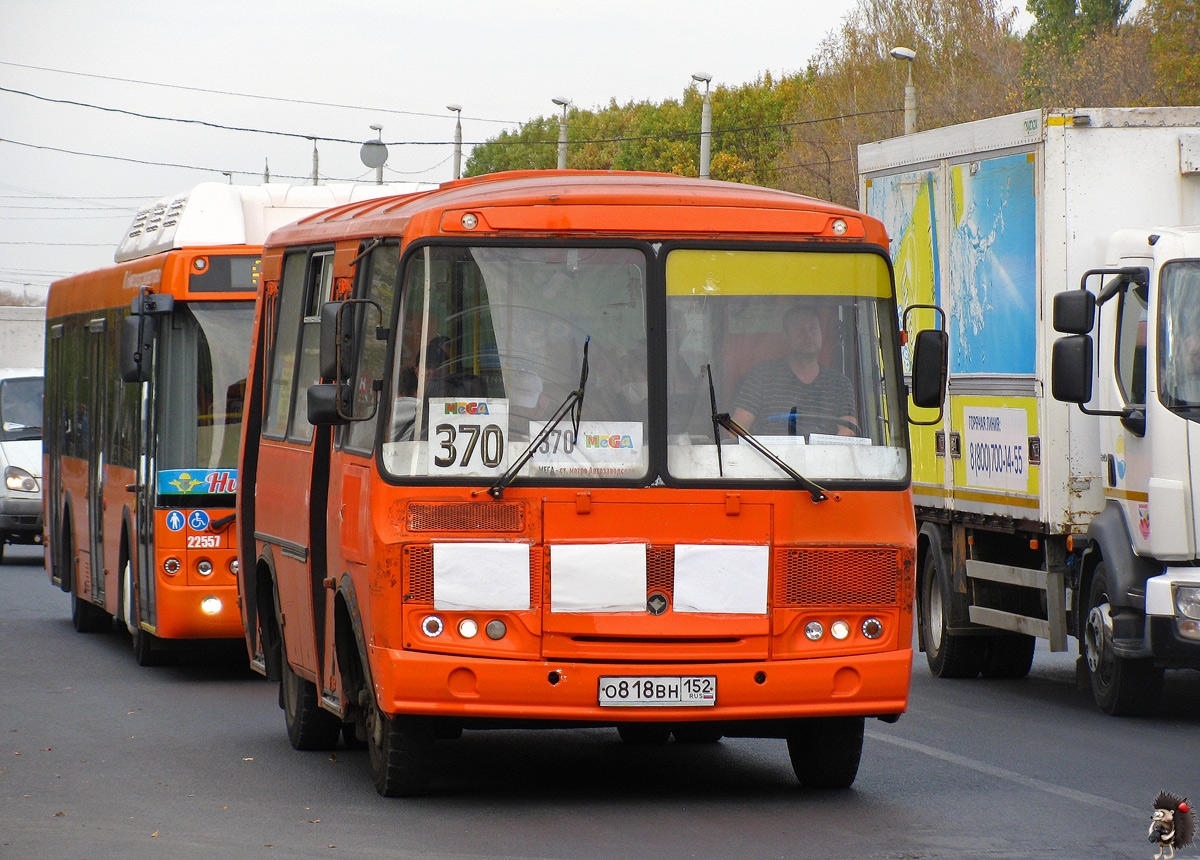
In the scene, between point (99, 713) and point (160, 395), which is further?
point (160, 395)

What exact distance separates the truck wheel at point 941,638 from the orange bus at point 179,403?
4.92 meters

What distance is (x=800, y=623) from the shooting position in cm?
822

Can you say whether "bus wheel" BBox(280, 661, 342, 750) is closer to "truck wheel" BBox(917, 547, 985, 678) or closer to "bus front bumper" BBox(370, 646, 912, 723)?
"bus front bumper" BBox(370, 646, 912, 723)

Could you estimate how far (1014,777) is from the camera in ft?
31.2

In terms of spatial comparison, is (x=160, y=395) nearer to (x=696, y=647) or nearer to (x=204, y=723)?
(x=204, y=723)

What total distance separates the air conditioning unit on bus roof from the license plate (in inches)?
261

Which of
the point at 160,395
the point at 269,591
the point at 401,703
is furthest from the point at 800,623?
the point at 160,395

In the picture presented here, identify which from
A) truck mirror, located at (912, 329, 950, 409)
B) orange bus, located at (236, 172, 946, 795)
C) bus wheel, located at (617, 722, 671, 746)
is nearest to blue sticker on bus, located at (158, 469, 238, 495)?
bus wheel, located at (617, 722, 671, 746)

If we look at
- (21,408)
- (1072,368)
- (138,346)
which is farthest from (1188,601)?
(21,408)

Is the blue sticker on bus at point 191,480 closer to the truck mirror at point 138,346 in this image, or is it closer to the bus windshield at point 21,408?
the truck mirror at point 138,346

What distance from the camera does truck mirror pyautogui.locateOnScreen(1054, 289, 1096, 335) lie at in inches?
440

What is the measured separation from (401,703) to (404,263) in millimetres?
1793

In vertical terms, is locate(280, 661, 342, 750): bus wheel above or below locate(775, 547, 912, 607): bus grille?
below

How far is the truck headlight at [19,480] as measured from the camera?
80.3 ft
